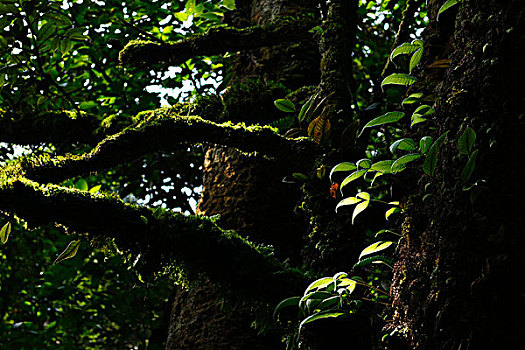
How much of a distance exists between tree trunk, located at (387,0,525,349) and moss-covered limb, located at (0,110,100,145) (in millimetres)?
2155

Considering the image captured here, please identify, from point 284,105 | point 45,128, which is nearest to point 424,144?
point 284,105

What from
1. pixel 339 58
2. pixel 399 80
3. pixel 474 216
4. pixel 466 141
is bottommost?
pixel 474 216

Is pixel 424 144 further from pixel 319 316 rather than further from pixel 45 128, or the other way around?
pixel 45 128

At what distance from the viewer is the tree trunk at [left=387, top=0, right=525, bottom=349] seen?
3.60 feet

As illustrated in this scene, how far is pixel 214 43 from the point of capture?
269cm

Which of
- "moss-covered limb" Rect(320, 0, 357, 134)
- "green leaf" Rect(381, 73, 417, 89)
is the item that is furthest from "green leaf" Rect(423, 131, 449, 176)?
"moss-covered limb" Rect(320, 0, 357, 134)

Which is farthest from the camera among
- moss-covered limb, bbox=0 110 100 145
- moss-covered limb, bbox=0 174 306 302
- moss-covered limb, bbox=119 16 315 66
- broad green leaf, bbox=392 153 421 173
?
moss-covered limb, bbox=0 110 100 145

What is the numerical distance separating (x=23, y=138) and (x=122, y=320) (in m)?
2.71

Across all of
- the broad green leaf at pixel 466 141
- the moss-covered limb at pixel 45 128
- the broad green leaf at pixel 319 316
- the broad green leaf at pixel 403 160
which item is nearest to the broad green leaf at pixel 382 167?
the broad green leaf at pixel 403 160

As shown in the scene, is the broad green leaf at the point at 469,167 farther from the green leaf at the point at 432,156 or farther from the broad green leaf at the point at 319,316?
the broad green leaf at the point at 319,316

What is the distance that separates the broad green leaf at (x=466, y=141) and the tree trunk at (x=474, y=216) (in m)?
0.05

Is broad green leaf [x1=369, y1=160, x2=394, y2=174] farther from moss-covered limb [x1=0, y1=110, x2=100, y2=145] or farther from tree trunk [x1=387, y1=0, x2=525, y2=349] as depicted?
moss-covered limb [x1=0, y1=110, x2=100, y2=145]

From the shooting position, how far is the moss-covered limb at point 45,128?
2816 mm

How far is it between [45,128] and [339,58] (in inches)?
71.0
